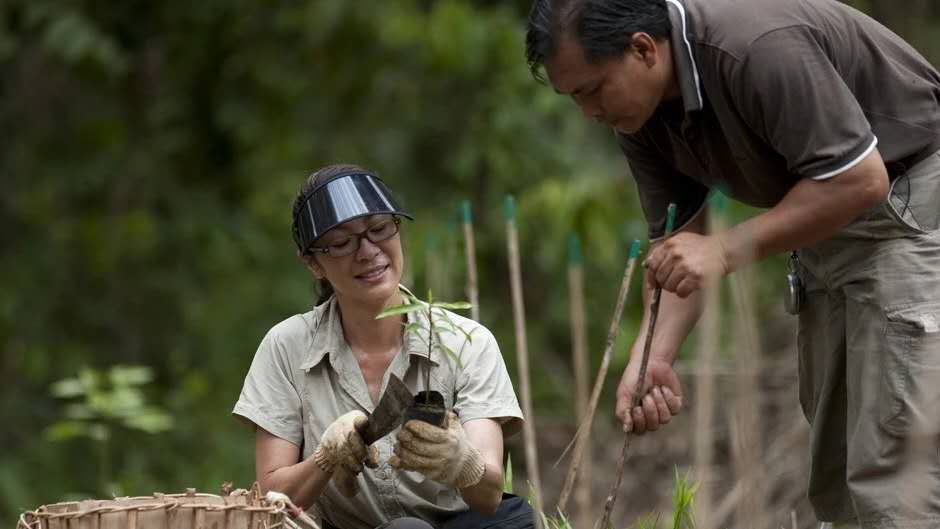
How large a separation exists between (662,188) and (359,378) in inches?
34.2

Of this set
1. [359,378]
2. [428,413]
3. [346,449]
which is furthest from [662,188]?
[346,449]

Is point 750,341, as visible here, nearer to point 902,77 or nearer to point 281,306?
point 902,77

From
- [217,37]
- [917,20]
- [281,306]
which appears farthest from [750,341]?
[217,37]

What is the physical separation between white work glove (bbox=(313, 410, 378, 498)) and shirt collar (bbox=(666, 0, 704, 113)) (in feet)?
3.06

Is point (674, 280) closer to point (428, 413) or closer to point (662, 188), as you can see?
point (428, 413)

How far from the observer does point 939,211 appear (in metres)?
3.11

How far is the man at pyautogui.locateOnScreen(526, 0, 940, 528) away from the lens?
2.83 metres

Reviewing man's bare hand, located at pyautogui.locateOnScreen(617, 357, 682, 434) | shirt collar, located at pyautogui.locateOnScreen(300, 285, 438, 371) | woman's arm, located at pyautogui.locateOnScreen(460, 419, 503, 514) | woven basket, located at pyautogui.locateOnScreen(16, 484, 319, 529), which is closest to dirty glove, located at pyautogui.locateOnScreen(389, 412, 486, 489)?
woman's arm, located at pyautogui.locateOnScreen(460, 419, 503, 514)

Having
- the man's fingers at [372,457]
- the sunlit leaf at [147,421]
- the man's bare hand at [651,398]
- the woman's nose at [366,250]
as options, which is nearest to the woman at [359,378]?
the woman's nose at [366,250]

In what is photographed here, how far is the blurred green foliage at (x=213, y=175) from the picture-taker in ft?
22.5

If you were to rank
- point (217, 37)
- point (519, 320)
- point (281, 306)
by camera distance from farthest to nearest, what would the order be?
point (217, 37) → point (281, 306) → point (519, 320)

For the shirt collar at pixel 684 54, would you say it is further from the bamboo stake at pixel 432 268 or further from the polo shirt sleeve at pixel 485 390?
the bamboo stake at pixel 432 268

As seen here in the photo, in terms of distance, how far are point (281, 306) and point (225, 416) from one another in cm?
72

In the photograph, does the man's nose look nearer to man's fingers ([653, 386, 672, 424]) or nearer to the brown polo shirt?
the brown polo shirt
